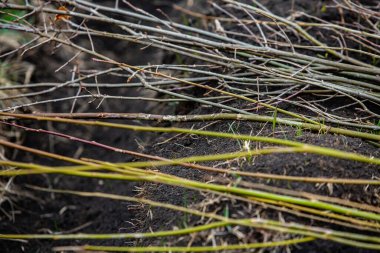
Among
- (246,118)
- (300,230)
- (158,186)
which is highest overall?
(246,118)

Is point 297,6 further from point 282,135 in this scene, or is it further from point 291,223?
point 291,223

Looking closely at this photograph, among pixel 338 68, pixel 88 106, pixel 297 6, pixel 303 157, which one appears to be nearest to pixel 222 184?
pixel 303 157

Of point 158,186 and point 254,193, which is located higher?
point 254,193

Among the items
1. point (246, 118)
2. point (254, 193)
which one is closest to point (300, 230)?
point (254, 193)

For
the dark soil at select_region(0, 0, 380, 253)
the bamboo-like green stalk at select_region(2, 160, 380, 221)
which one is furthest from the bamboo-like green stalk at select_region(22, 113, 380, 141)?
the bamboo-like green stalk at select_region(2, 160, 380, 221)

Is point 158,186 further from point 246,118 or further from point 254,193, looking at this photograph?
point 254,193

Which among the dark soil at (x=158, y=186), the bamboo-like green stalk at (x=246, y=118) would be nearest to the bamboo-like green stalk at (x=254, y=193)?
the dark soil at (x=158, y=186)

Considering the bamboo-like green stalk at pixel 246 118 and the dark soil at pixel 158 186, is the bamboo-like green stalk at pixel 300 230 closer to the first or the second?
the dark soil at pixel 158 186

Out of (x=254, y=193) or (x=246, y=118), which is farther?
(x=246, y=118)
